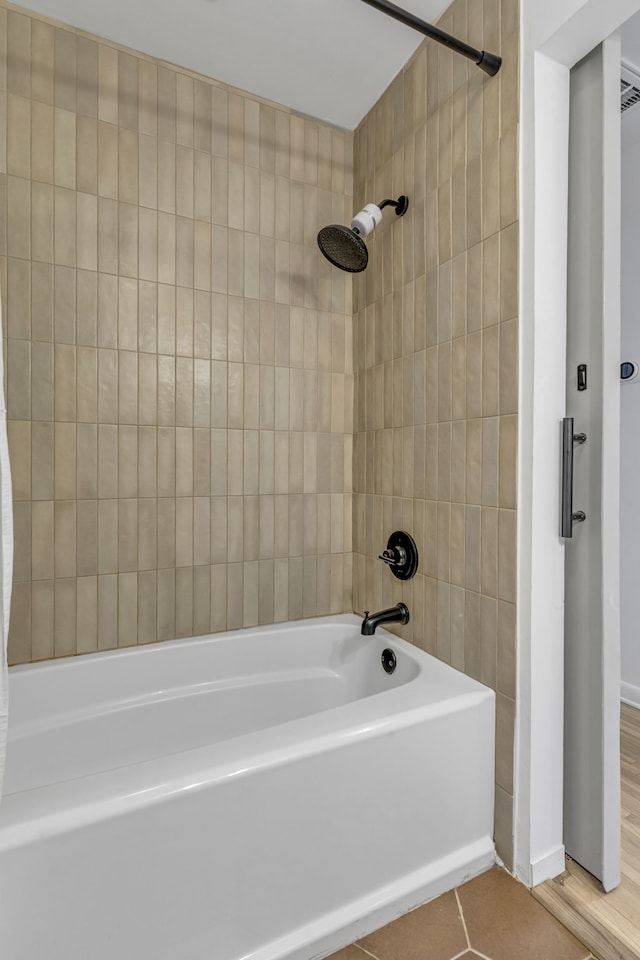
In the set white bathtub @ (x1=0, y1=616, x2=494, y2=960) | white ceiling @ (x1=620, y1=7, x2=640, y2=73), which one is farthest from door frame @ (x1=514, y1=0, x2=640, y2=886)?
white ceiling @ (x1=620, y1=7, x2=640, y2=73)

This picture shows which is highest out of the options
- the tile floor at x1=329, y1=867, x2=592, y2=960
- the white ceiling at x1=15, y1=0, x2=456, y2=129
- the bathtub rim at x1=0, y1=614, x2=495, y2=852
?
the white ceiling at x1=15, y1=0, x2=456, y2=129

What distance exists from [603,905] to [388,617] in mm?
851

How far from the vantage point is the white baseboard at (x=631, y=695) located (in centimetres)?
216

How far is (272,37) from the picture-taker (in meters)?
1.59

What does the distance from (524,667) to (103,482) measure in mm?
1393

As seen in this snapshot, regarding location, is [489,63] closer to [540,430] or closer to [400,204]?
[400,204]

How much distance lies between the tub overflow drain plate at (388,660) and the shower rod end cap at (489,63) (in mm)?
1711

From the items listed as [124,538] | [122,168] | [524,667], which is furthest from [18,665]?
[122,168]

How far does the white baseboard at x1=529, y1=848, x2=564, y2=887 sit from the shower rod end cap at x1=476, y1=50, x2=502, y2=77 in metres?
2.04

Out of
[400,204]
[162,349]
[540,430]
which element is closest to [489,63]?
[400,204]

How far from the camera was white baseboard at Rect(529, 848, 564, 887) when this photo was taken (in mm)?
1208

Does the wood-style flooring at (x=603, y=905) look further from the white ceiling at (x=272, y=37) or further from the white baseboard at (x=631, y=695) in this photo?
the white ceiling at (x=272, y=37)

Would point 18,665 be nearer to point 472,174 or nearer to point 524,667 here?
point 524,667

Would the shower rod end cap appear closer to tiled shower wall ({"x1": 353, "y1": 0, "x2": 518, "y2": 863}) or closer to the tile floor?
tiled shower wall ({"x1": 353, "y1": 0, "x2": 518, "y2": 863})
